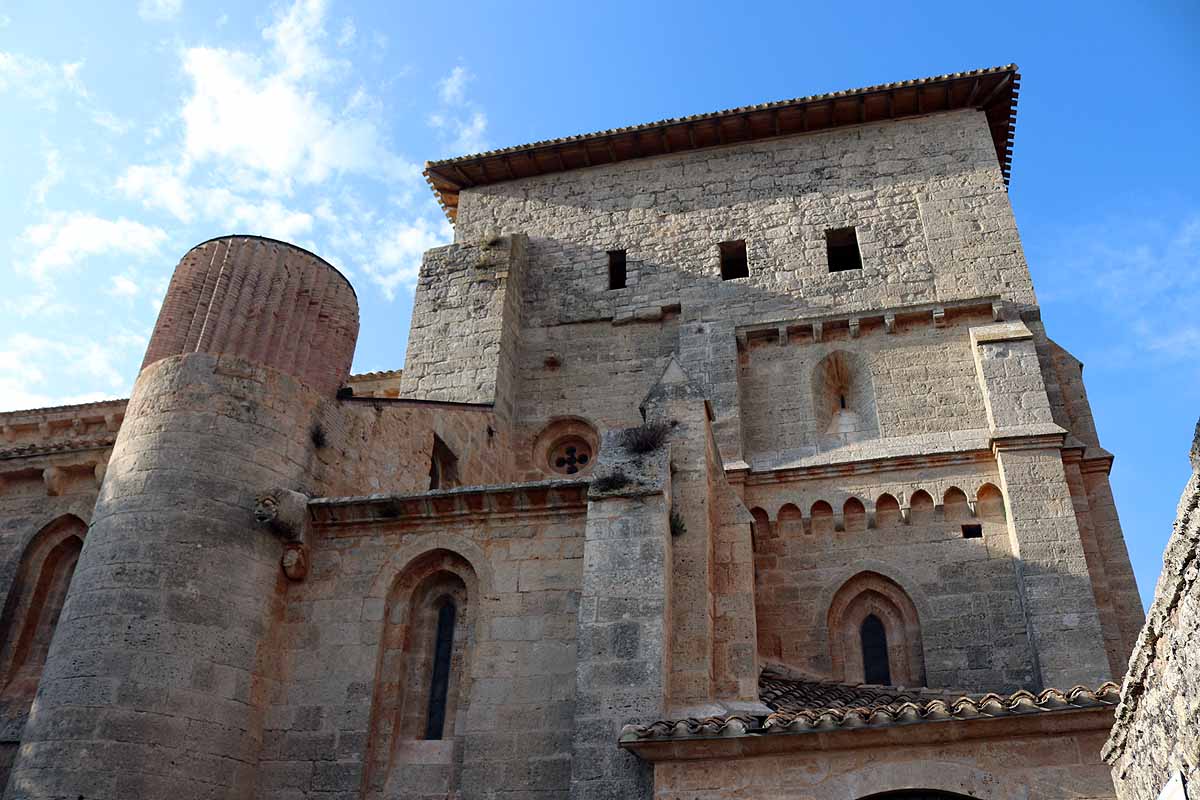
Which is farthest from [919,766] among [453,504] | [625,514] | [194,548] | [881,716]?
[194,548]

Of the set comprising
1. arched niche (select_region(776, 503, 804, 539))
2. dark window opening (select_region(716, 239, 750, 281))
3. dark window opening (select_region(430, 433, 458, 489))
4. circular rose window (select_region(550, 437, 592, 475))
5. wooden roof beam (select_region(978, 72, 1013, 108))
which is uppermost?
wooden roof beam (select_region(978, 72, 1013, 108))

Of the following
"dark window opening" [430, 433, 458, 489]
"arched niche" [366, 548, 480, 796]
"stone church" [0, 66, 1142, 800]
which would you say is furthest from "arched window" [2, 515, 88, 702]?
"dark window opening" [430, 433, 458, 489]

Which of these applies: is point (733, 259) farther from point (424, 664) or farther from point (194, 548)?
point (194, 548)

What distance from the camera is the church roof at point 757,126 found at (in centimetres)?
1584

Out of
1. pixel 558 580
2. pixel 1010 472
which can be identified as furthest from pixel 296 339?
pixel 1010 472

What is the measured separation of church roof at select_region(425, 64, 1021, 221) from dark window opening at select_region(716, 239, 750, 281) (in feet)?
6.99

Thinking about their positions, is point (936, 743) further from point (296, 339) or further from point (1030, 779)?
point (296, 339)

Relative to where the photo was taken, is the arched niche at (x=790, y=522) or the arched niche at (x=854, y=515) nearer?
the arched niche at (x=854, y=515)

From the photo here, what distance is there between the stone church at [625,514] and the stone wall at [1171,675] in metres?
2.19

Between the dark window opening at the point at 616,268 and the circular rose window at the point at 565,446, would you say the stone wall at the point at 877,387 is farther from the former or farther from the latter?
the dark window opening at the point at 616,268

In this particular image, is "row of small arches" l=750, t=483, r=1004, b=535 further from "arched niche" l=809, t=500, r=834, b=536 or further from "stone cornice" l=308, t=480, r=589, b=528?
"stone cornice" l=308, t=480, r=589, b=528

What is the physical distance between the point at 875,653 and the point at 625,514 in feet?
16.0

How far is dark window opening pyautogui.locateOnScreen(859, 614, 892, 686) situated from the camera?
11.6 metres

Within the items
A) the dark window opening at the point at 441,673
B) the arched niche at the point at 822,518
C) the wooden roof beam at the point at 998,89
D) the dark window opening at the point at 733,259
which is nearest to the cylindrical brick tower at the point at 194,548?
the dark window opening at the point at 441,673
